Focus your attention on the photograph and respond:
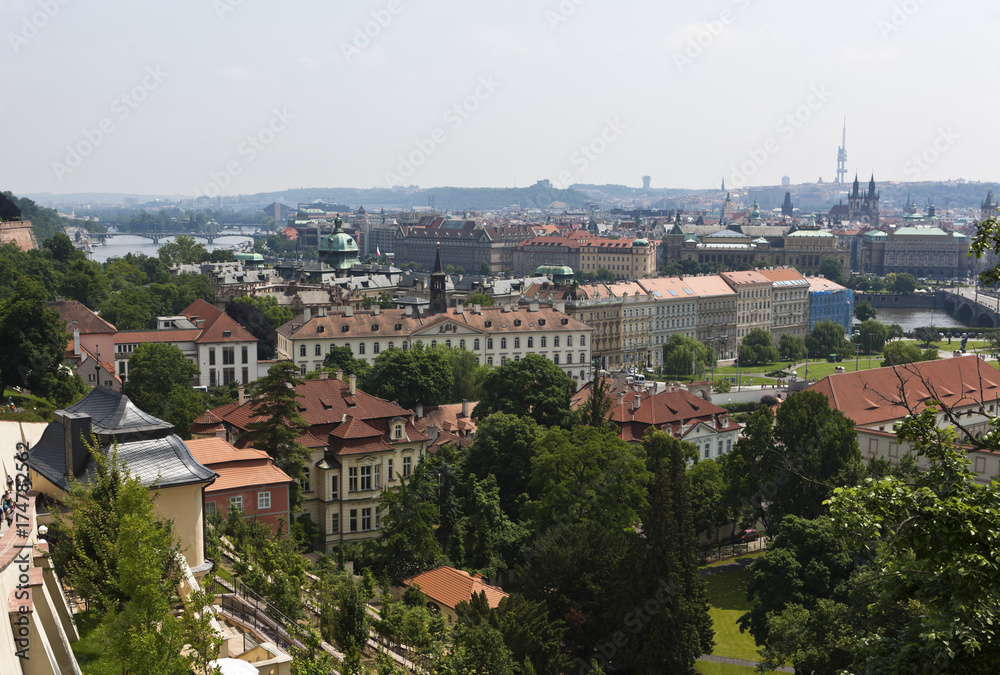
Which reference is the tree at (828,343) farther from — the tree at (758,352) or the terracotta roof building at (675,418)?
the terracotta roof building at (675,418)

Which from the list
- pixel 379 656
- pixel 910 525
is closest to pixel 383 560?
pixel 379 656

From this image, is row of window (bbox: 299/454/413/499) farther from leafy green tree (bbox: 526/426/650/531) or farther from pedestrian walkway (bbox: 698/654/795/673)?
pedestrian walkway (bbox: 698/654/795/673)

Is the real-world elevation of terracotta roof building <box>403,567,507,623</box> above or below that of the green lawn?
below

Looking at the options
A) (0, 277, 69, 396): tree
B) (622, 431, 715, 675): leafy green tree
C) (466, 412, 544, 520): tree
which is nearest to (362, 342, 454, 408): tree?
(466, 412, 544, 520): tree

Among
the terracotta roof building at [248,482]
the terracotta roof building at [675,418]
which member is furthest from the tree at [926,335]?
the terracotta roof building at [248,482]

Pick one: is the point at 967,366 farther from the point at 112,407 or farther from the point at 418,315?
the point at 112,407

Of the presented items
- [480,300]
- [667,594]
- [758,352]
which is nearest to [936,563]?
[667,594]

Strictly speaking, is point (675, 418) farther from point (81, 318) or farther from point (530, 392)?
point (81, 318)
